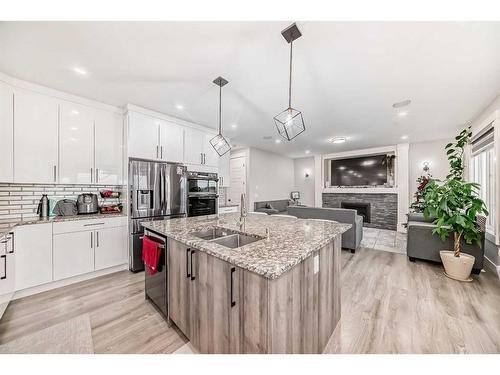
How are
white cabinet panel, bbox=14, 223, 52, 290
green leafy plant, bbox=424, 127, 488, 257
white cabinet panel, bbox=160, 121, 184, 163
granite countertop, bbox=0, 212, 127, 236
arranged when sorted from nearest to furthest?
granite countertop, bbox=0, 212, 127, 236 → white cabinet panel, bbox=14, 223, 52, 290 → green leafy plant, bbox=424, 127, 488, 257 → white cabinet panel, bbox=160, 121, 184, 163

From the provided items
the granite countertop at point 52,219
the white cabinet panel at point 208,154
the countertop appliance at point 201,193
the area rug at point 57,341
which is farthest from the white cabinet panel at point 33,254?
the white cabinet panel at point 208,154

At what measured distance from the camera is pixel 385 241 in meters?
4.62

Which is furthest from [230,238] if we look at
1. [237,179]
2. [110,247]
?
[237,179]

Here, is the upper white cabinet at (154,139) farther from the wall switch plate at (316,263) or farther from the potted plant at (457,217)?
the potted plant at (457,217)

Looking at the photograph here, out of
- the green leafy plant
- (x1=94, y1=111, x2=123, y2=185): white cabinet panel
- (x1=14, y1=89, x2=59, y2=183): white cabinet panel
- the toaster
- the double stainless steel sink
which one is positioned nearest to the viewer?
the double stainless steel sink

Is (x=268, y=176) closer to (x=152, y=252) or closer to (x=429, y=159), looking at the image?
(x=429, y=159)

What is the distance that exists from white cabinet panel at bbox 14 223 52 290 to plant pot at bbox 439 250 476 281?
514 centimetres

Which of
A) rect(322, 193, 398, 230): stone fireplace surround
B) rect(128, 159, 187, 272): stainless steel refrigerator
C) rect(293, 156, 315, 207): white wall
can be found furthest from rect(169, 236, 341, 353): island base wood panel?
rect(293, 156, 315, 207): white wall

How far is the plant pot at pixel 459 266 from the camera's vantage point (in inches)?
102

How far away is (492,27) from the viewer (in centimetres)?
156

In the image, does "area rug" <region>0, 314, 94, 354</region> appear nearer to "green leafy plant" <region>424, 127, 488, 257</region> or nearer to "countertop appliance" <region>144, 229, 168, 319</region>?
"countertop appliance" <region>144, 229, 168, 319</region>

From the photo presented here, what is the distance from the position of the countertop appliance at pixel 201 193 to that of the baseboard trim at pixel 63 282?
134cm

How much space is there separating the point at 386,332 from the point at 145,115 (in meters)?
3.99

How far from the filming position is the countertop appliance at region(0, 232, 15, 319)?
1.87 m
